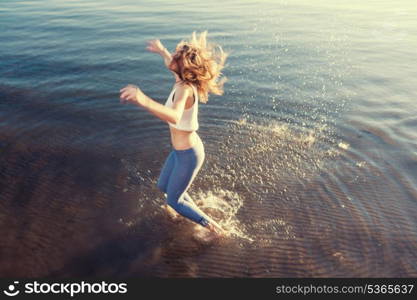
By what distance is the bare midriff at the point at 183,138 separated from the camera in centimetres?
434

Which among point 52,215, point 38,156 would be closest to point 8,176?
point 38,156

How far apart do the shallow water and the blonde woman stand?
82 cm

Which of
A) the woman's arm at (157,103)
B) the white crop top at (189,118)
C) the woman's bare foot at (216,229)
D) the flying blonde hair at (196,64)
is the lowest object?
the woman's bare foot at (216,229)

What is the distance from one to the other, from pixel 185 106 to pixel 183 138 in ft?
1.66

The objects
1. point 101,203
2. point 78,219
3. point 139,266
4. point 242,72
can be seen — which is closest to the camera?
point 139,266

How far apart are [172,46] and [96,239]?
381 inches

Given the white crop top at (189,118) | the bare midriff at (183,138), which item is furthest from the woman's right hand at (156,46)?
the bare midriff at (183,138)

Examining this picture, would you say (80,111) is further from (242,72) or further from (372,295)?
(372,295)

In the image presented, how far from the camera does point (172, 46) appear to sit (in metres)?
13.0

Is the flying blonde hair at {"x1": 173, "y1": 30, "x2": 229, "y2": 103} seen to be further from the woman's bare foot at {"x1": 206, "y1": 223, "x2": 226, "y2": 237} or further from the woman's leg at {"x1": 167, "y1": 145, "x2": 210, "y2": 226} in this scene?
the woman's bare foot at {"x1": 206, "y1": 223, "x2": 226, "y2": 237}

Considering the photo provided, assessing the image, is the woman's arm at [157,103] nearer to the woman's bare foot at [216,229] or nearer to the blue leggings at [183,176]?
the blue leggings at [183,176]

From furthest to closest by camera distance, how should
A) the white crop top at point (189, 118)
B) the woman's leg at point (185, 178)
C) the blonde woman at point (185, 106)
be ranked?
1. the woman's leg at point (185, 178)
2. the white crop top at point (189, 118)
3. the blonde woman at point (185, 106)

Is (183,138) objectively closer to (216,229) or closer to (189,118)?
(189,118)

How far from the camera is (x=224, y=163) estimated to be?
710 centimetres
